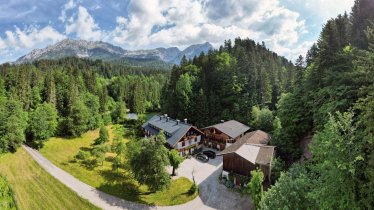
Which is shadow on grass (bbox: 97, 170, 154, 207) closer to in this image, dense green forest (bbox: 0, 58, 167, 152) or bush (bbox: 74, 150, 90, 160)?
bush (bbox: 74, 150, 90, 160)

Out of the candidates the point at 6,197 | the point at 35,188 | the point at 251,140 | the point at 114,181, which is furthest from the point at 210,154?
the point at 6,197

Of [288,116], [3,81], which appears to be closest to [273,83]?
[288,116]

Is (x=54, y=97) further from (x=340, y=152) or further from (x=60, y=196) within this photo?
(x=340, y=152)

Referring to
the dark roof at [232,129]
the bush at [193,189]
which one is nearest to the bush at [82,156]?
the bush at [193,189]

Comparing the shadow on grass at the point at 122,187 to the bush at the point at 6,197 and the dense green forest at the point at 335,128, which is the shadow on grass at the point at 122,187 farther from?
the dense green forest at the point at 335,128

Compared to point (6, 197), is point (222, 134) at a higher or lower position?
higher

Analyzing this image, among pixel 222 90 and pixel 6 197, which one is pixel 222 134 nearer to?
pixel 222 90
